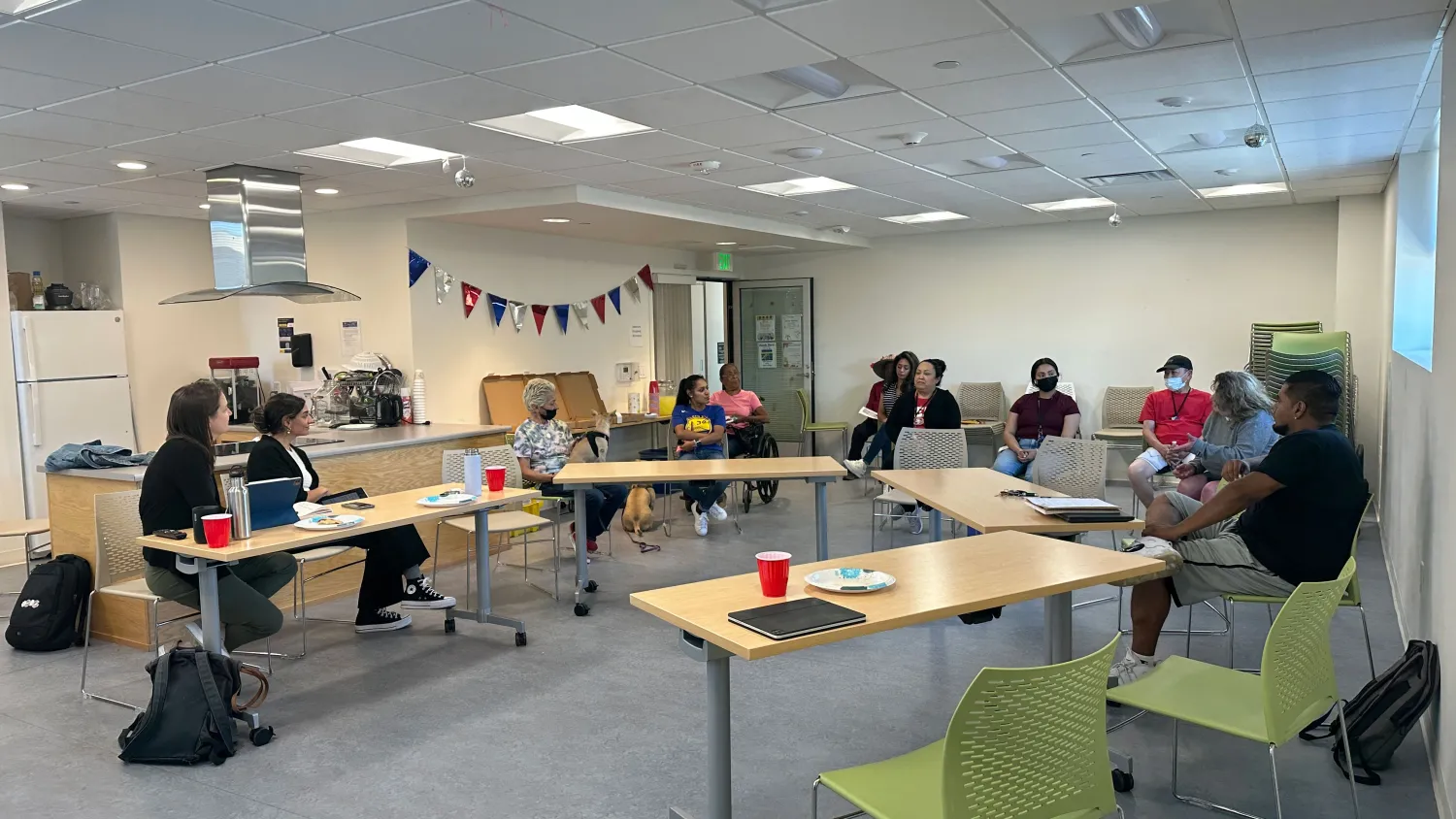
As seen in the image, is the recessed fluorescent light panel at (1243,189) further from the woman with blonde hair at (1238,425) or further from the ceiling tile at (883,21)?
the ceiling tile at (883,21)

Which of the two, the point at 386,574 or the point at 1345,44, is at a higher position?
the point at 1345,44

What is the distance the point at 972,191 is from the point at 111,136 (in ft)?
18.1

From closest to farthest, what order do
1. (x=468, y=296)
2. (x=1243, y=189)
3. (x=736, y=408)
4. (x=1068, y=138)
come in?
(x=1068, y=138), (x=1243, y=189), (x=468, y=296), (x=736, y=408)

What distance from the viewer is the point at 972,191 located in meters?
7.26

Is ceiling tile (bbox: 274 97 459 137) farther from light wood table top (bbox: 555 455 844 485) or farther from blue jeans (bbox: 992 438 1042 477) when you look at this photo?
blue jeans (bbox: 992 438 1042 477)

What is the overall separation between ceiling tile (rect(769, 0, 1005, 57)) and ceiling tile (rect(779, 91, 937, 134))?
808 millimetres

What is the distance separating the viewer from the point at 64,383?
23.2ft

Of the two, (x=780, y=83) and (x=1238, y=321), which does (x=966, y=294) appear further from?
(x=780, y=83)

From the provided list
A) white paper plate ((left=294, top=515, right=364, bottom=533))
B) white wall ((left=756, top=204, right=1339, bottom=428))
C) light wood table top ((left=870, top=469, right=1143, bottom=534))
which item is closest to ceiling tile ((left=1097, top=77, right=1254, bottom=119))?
light wood table top ((left=870, top=469, right=1143, bottom=534))

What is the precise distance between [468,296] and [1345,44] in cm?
608

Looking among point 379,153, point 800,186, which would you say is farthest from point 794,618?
point 800,186

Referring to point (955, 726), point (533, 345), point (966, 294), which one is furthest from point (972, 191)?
point (955, 726)

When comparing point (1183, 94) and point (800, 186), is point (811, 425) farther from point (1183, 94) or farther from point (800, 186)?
point (1183, 94)

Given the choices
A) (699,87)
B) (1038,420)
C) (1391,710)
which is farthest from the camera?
(1038,420)
